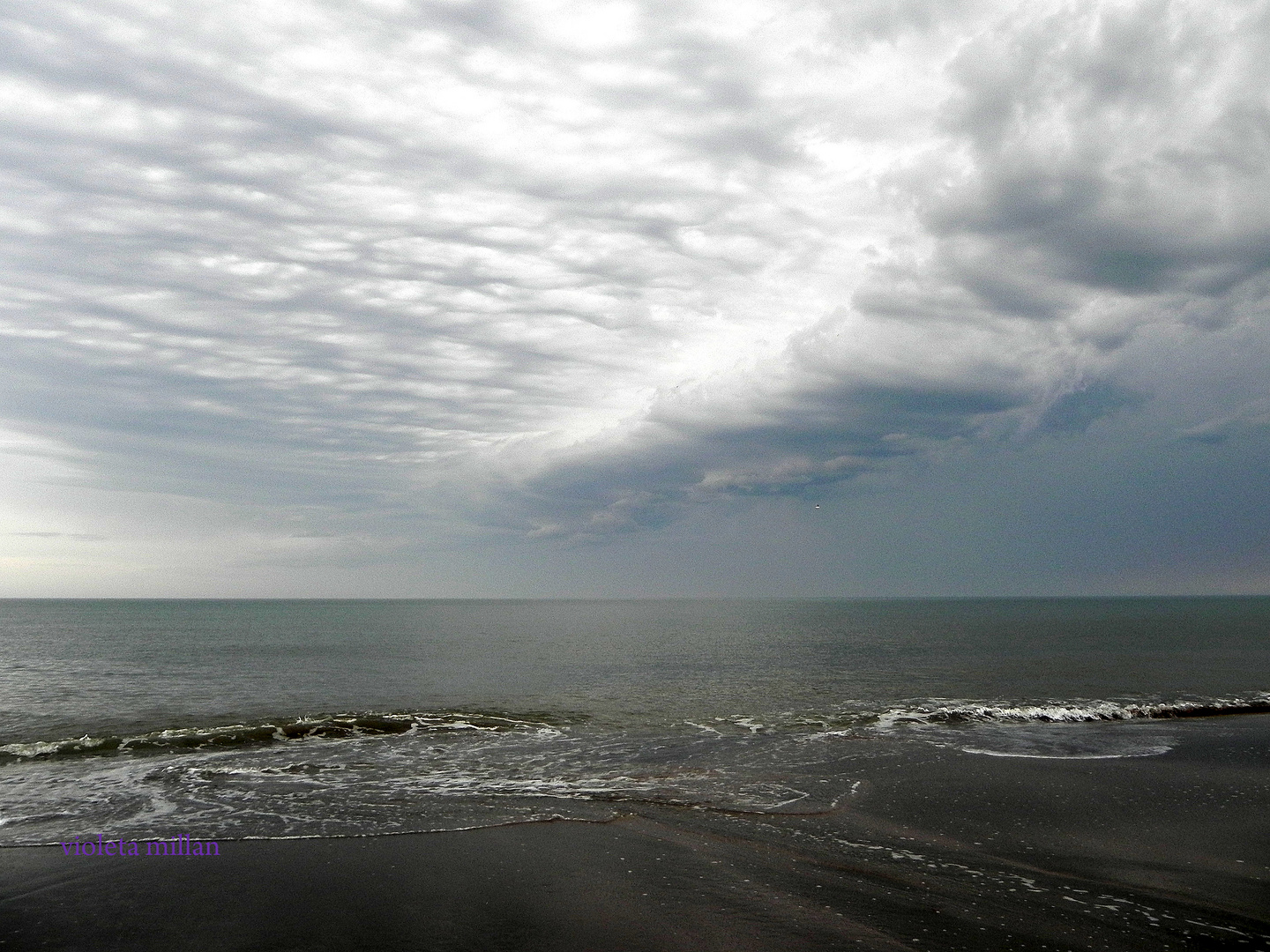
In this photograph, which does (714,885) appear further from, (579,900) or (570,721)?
(570,721)

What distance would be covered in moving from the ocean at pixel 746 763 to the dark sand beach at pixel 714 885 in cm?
14

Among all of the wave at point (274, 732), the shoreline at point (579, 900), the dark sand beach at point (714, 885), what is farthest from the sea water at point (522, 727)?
the shoreline at point (579, 900)

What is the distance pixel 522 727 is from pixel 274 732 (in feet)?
33.3

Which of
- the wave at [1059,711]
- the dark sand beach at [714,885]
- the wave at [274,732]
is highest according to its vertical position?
the dark sand beach at [714,885]

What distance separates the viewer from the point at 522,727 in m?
31.8

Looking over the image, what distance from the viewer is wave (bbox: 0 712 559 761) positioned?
26.9 m

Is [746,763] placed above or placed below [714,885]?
below

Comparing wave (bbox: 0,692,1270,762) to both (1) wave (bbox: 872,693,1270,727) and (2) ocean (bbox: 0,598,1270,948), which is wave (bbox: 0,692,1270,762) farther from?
(2) ocean (bbox: 0,598,1270,948)

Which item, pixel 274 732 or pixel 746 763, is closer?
pixel 746 763

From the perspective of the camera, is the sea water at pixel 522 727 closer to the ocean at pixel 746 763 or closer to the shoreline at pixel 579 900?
the ocean at pixel 746 763

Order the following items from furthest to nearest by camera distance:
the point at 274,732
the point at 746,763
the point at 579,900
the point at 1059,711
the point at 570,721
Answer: the point at 1059,711 < the point at 570,721 < the point at 274,732 < the point at 746,763 < the point at 579,900

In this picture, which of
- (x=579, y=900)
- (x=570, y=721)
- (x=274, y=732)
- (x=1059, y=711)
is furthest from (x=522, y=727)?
(x=1059, y=711)

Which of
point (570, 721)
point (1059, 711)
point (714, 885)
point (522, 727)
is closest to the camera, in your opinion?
point (714, 885)

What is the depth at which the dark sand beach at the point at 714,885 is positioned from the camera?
11555 mm
